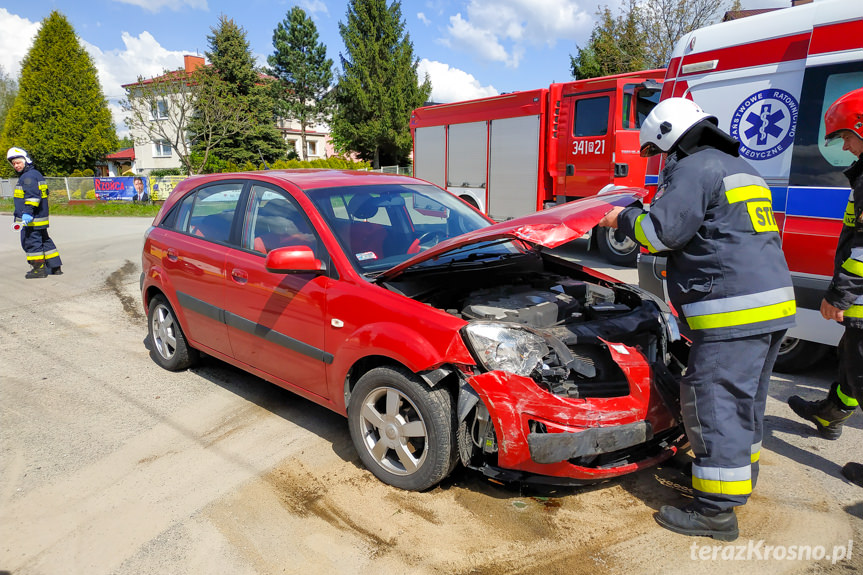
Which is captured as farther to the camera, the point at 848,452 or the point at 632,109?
the point at 632,109

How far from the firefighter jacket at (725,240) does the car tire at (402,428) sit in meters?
1.24

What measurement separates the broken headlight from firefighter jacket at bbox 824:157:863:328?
1.61 m

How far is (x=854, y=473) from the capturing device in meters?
Result: 3.02

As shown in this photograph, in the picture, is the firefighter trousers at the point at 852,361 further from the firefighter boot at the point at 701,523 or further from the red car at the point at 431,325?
the firefighter boot at the point at 701,523

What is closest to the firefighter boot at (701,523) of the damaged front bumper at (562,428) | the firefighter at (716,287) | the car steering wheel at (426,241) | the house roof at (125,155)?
the firefighter at (716,287)

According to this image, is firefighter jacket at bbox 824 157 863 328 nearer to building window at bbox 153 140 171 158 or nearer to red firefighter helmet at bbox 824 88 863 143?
red firefighter helmet at bbox 824 88 863 143

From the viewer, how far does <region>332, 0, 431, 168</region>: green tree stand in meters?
39.7

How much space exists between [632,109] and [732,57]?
15.9 ft

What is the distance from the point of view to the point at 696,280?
8.37 feet

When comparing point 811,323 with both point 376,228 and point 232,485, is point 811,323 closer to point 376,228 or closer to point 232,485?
point 376,228

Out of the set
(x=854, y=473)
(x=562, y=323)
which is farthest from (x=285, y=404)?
(x=854, y=473)

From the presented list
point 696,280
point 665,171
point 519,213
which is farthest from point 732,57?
point 519,213

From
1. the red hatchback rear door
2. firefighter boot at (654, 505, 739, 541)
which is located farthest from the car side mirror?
firefighter boot at (654, 505, 739, 541)

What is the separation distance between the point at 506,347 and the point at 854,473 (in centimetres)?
205
